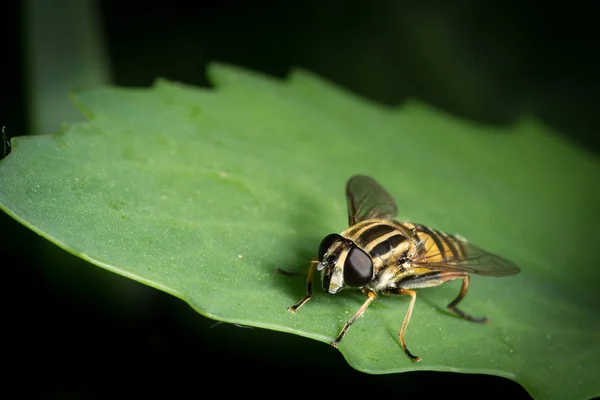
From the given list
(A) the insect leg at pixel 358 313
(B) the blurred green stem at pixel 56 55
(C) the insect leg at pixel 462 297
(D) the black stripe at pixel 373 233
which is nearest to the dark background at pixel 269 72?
(B) the blurred green stem at pixel 56 55

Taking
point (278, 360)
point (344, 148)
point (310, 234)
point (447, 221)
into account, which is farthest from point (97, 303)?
point (447, 221)

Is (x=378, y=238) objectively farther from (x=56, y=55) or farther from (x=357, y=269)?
(x=56, y=55)

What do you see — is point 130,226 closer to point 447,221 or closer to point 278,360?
point 278,360

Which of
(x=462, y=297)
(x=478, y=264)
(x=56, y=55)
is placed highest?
(x=56, y=55)

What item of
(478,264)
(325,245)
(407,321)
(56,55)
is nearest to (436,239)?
(478,264)

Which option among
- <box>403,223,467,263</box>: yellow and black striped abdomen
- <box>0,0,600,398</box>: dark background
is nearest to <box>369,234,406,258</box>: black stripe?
<box>403,223,467,263</box>: yellow and black striped abdomen

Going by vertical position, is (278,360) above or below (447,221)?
below

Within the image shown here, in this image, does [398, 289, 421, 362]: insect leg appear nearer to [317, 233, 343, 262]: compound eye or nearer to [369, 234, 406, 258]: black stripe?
[369, 234, 406, 258]: black stripe
